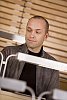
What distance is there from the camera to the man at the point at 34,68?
234cm

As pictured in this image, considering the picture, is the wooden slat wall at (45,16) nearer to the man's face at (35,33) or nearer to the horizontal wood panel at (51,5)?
the horizontal wood panel at (51,5)

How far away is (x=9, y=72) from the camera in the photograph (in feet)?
7.88

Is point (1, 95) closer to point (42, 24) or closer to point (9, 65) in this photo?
point (9, 65)

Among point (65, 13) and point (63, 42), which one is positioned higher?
point (65, 13)

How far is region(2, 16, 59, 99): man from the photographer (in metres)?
2.34

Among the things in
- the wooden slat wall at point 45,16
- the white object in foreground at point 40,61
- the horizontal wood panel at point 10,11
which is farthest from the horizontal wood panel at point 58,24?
the white object in foreground at point 40,61

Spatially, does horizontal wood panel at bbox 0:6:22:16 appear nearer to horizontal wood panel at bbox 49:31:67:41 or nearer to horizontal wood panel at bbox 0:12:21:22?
horizontal wood panel at bbox 0:12:21:22

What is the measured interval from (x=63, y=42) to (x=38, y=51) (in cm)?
161

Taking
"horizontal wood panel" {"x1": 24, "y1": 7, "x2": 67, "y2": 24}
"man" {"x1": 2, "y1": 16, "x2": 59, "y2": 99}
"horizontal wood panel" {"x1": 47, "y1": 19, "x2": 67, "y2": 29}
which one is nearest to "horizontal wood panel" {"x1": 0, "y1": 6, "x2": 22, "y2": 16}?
"horizontal wood panel" {"x1": 24, "y1": 7, "x2": 67, "y2": 24}

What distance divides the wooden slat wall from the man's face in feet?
5.03

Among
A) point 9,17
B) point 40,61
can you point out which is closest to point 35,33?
point 40,61

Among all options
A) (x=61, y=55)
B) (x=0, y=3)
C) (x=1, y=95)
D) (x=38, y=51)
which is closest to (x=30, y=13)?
(x=0, y=3)

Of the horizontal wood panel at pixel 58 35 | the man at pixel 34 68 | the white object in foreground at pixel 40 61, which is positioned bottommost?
the horizontal wood panel at pixel 58 35

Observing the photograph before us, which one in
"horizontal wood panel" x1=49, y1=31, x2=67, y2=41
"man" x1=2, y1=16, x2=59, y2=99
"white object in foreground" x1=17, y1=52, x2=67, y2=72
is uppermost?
"white object in foreground" x1=17, y1=52, x2=67, y2=72
